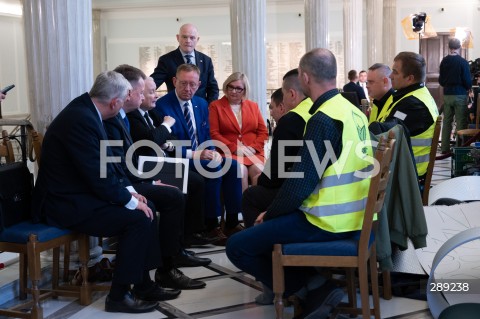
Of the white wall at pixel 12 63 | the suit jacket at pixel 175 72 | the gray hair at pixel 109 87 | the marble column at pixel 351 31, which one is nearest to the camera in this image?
the gray hair at pixel 109 87

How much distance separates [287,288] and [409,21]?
56.1 ft

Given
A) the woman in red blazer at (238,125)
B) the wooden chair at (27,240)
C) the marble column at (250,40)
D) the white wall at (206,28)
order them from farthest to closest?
the white wall at (206,28)
the marble column at (250,40)
the woman in red blazer at (238,125)
the wooden chair at (27,240)

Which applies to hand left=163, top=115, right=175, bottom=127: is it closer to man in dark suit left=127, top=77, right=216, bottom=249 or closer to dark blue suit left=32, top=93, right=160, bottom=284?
man in dark suit left=127, top=77, right=216, bottom=249

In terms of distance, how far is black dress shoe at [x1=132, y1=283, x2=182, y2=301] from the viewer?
411 centimetres

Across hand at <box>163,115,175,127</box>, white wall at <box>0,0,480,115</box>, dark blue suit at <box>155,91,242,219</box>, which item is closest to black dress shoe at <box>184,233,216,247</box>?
dark blue suit at <box>155,91,242,219</box>

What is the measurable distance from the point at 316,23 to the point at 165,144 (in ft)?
23.6

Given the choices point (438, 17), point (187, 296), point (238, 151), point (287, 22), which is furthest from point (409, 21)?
point (187, 296)

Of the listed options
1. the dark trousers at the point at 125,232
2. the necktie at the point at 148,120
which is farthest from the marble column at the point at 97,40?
the dark trousers at the point at 125,232

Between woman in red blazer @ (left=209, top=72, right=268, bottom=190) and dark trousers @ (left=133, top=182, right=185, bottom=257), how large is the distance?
1548 mm

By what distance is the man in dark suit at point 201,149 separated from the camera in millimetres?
5504

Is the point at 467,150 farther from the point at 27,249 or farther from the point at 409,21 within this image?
the point at 409,21

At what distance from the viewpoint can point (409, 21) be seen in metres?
19.2

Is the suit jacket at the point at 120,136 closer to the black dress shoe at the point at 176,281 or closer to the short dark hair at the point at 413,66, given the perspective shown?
the black dress shoe at the point at 176,281

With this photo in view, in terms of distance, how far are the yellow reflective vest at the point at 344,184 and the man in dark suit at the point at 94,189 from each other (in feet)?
3.55
